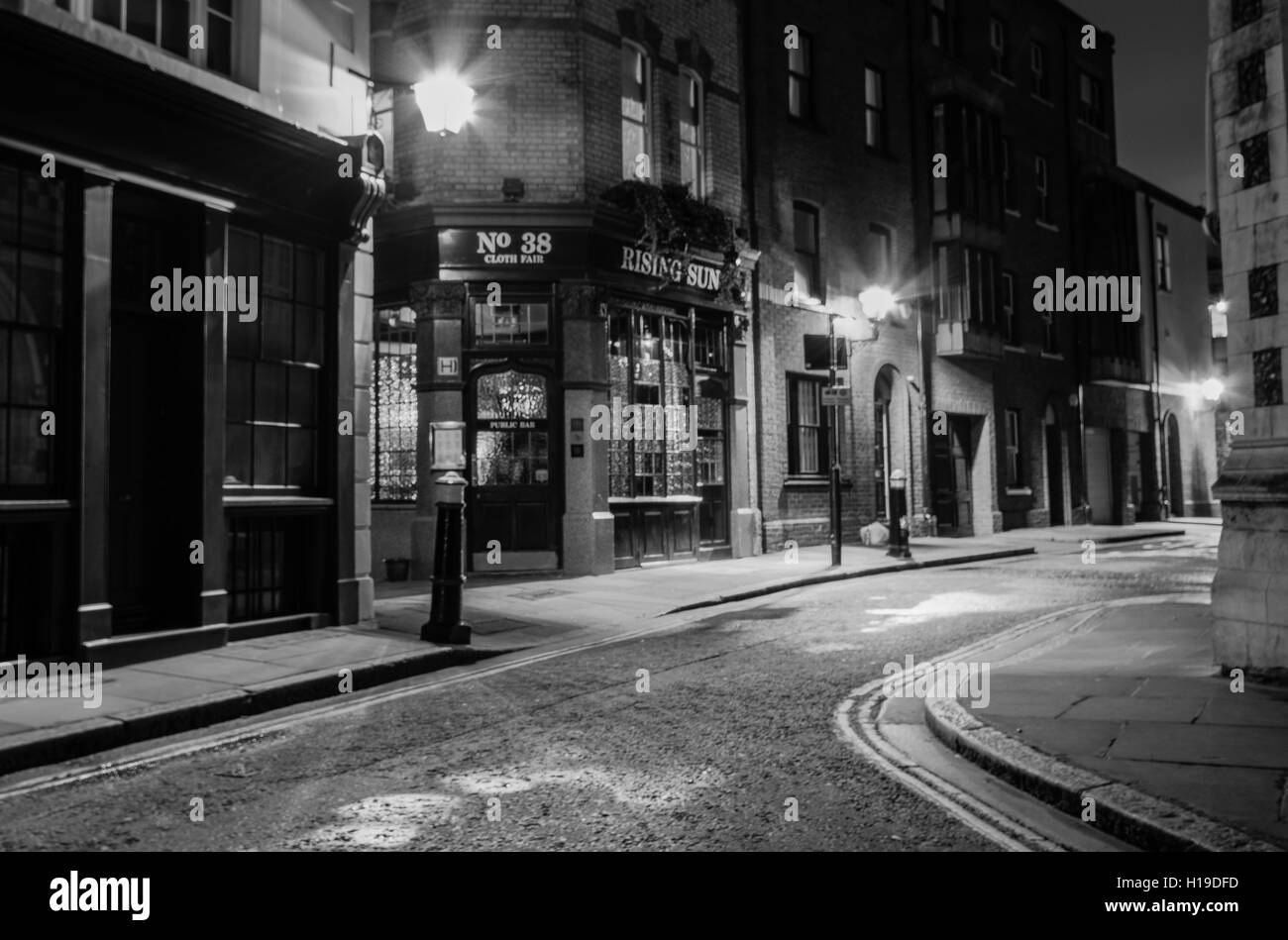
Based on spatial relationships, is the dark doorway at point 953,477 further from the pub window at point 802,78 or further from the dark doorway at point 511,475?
the dark doorway at point 511,475

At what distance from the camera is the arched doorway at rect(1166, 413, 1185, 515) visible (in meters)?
34.2

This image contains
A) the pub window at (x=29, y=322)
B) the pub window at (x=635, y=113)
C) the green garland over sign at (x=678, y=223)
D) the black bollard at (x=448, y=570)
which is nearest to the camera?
the pub window at (x=29, y=322)

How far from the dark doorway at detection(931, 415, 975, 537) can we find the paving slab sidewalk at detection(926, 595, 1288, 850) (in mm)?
16652

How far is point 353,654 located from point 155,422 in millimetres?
2684

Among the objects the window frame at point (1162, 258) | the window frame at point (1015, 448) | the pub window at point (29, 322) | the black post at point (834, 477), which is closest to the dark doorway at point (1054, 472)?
the window frame at point (1015, 448)

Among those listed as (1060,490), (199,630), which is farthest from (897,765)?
(1060,490)

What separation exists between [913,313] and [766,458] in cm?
702

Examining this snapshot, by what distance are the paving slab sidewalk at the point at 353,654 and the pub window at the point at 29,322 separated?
1741 millimetres

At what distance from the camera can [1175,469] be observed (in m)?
34.4

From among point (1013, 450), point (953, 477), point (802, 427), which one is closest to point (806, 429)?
point (802, 427)

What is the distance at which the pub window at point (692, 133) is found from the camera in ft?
59.4

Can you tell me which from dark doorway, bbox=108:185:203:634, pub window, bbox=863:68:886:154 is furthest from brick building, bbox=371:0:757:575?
pub window, bbox=863:68:886:154

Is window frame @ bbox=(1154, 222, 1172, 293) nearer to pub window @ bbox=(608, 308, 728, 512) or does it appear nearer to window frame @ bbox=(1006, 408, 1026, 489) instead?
window frame @ bbox=(1006, 408, 1026, 489)
